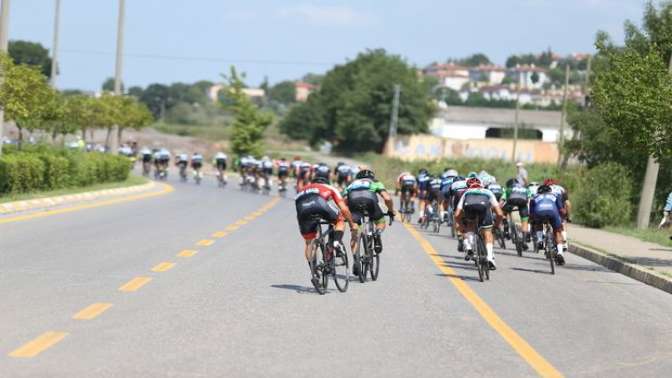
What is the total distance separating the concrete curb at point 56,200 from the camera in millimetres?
29197

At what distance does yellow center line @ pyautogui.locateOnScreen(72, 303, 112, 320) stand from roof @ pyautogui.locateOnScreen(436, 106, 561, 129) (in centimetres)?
14861

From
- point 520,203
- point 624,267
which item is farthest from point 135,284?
point 520,203

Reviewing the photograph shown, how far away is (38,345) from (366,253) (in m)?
7.59

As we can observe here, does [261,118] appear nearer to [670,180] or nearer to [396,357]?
[670,180]

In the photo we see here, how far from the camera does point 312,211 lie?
15062mm

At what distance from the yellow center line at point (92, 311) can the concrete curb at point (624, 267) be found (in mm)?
8909

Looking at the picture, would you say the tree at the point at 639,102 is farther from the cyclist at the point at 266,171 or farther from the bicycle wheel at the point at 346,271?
the cyclist at the point at 266,171

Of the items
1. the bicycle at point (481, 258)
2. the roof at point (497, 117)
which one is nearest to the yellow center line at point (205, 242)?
the bicycle at point (481, 258)

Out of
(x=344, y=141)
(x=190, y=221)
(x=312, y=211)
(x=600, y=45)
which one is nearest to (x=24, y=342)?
(x=312, y=211)

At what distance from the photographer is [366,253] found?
17203mm

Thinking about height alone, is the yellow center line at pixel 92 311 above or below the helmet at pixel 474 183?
below

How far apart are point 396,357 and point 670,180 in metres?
33.6

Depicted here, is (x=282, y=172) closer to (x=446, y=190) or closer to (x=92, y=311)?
(x=446, y=190)

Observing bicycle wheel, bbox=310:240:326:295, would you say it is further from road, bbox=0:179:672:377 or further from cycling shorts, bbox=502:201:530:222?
cycling shorts, bbox=502:201:530:222
